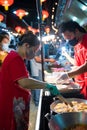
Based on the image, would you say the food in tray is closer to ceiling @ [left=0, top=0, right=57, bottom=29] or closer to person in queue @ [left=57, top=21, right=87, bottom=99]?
person in queue @ [left=57, top=21, right=87, bottom=99]

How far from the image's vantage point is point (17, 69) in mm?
2814

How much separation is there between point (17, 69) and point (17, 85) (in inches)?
9.7

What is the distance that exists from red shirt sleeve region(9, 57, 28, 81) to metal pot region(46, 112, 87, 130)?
84 cm

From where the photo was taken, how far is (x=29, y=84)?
280cm

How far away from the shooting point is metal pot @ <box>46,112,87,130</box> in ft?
6.75

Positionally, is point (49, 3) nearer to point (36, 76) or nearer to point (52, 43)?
point (52, 43)

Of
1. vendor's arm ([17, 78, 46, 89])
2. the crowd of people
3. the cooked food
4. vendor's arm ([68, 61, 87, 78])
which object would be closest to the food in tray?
the crowd of people

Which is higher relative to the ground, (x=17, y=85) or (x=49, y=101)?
(x=17, y=85)

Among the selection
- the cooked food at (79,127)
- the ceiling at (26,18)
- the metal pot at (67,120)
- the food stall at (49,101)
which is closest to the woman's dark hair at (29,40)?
the food stall at (49,101)

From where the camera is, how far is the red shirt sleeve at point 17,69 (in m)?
2.81

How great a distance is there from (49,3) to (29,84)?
19.9 meters

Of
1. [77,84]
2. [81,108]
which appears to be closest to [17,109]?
[81,108]

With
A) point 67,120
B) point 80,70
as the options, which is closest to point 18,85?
point 67,120

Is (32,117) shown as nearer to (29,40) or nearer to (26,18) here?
(29,40)
